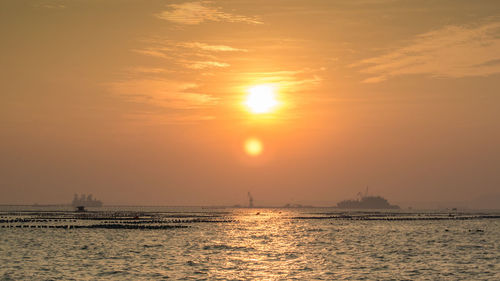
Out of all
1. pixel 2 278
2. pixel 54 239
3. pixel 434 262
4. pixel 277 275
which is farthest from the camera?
pixel 54 239

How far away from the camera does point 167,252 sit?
6781 centimetres

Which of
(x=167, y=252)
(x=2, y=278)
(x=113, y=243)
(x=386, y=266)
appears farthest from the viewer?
(x=113, y=243)

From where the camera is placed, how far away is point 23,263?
55.9 metres

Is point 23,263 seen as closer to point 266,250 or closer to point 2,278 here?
point 2,278

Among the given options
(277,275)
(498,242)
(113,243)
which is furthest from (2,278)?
(498,242)

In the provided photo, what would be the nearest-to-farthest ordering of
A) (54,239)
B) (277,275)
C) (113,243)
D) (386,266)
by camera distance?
(277,275)
(386,266)
(113,243)
(54,239)

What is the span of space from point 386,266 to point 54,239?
5486 cm

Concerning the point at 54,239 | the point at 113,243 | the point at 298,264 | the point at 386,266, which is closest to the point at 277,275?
the point at 298,264

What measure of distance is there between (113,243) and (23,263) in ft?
78.1

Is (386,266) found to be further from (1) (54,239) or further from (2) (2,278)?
(1) (54,239)

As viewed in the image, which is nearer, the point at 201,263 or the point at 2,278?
the point at 2,278

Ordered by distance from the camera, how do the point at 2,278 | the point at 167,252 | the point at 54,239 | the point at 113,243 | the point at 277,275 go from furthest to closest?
the point at 54,239, the point at 113,243, the point at 167,252, the point at 277,275, the point at 2,278

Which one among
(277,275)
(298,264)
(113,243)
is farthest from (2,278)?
(113,243)

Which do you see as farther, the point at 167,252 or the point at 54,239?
the point at 54,239
